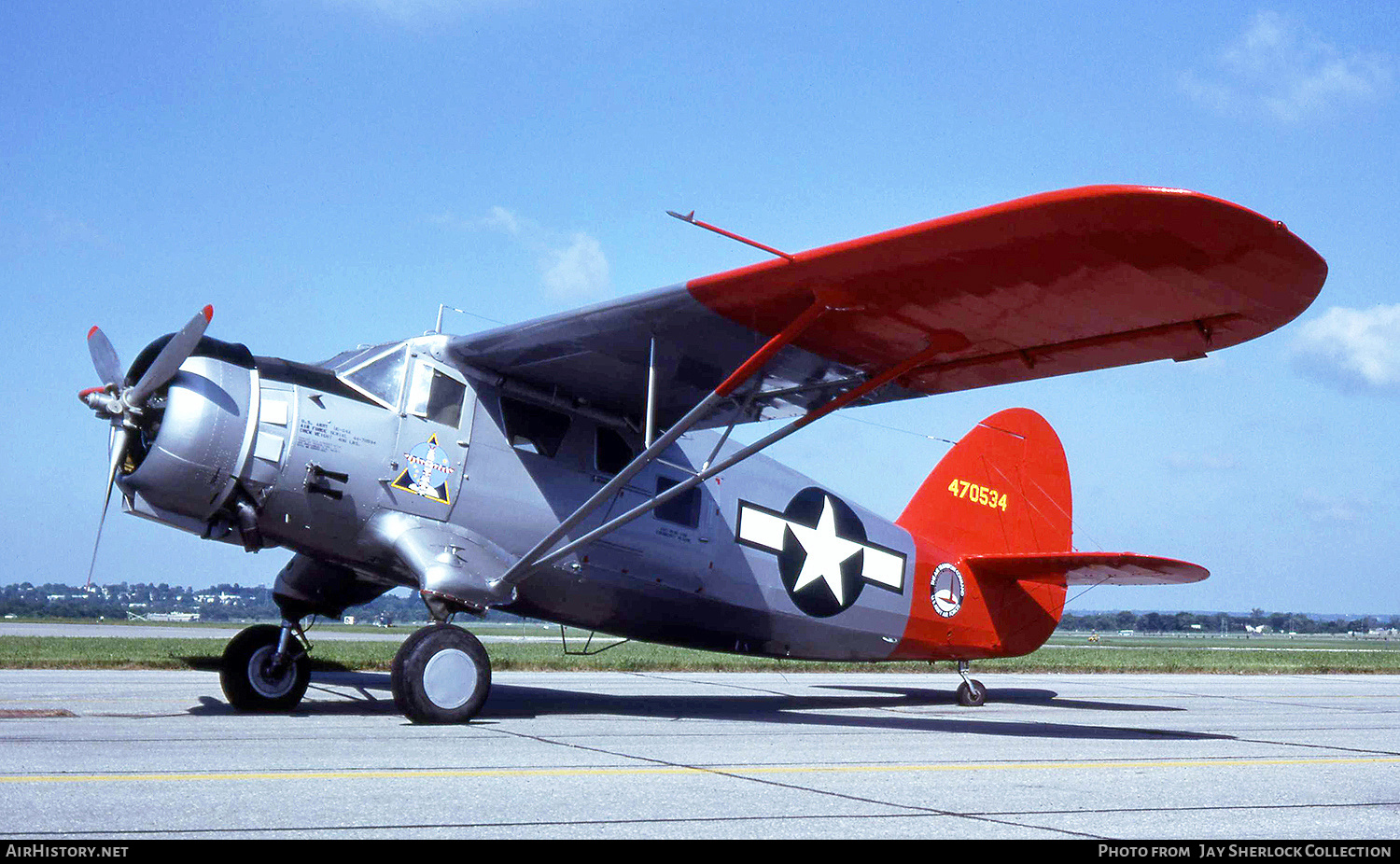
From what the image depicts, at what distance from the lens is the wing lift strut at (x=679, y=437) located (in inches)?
348

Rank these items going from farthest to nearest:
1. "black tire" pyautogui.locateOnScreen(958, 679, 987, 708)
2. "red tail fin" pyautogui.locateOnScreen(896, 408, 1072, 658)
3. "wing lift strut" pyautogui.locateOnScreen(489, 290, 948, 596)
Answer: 1. "red tail fin" pyautogui.locateOnScreen(896, 408, 1072, 658)
2. "black tire" pyautogui.locateOnScreen(958, 679, 987, 708)
3. "wing lift strut" pyautogui.locateOnScreen(489, 290, 948, 596)

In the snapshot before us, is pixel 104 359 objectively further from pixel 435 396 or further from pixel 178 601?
pixel 178 601

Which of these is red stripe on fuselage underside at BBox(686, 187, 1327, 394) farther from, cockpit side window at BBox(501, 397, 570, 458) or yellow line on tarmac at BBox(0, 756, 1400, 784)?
yellow line on tarmac at BBox(0, 756, 1400, 784)

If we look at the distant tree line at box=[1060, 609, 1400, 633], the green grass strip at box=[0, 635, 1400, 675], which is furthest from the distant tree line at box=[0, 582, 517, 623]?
the distant tree line at box=[1060, 609, 1400, 633]

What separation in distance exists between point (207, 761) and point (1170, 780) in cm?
509

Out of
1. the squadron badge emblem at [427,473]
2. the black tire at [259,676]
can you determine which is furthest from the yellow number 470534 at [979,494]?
the black tire at [259,676]

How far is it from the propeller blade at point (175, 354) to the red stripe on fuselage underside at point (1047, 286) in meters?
3.42

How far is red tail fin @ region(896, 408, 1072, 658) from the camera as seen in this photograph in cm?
1299

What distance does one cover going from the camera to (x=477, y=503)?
933 centimetres

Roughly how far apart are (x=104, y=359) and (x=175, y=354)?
819mm

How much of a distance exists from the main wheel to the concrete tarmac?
7.1 inches

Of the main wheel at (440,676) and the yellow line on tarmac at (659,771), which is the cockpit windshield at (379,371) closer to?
the main wheel at (440,676)
